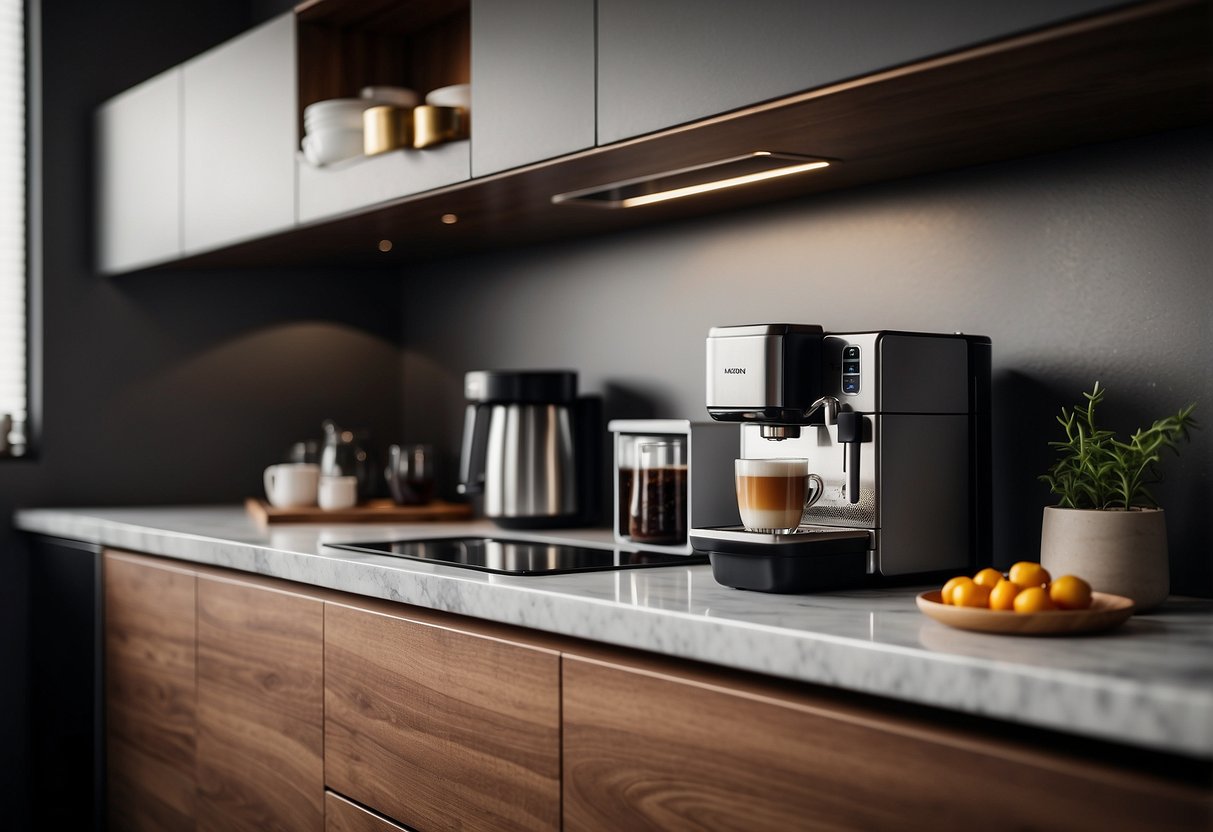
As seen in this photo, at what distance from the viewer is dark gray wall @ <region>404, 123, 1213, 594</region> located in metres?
1.55

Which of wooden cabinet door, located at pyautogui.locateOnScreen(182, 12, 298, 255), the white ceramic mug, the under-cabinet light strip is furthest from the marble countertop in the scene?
wooden cabinet door, located at pyautogui.locateOnScreen(182, 12, 298, 255)

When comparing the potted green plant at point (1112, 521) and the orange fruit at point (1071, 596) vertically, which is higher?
the potted green plant at point (1112, 521)

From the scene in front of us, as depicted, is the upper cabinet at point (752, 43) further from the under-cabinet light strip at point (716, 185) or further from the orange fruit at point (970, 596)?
the orange fruit at point (970, 596)

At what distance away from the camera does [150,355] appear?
10.3ft

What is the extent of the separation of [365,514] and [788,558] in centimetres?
142

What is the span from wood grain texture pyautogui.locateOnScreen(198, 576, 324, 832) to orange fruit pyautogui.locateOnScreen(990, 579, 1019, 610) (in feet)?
3.60

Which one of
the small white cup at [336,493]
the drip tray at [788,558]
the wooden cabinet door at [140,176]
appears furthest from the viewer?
the wooden cabinet door at [140,176]

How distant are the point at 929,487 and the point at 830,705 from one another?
20.6 inches

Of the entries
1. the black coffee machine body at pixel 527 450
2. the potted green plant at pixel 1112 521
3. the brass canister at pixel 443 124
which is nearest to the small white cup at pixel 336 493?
the black coffee machine body at pixel 527 450

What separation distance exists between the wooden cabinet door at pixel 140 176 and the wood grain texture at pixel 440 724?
1.35 m

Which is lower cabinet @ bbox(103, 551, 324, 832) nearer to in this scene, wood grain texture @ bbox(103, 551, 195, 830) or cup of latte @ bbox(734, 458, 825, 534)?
wood grain texture @ bbox(103, 551, 195, 830)

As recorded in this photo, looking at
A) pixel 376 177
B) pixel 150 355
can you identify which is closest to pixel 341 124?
pixel 376 177

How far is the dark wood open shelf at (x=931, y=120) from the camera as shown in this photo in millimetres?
1226

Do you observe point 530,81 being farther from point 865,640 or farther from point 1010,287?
point 865,640
